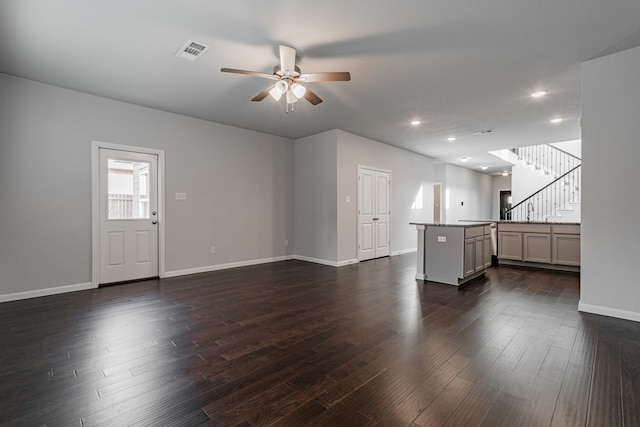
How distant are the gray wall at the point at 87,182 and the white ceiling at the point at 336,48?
0.34 metres

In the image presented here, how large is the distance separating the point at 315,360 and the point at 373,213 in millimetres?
4977

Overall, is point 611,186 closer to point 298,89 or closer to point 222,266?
point 298,89

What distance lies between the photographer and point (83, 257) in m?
4.20

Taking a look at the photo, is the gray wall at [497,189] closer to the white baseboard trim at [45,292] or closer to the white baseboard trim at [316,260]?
the white baseboard trim at [316,260]

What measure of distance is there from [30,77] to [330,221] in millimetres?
4957

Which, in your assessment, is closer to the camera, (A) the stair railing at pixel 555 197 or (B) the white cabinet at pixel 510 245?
(B) the white cabinet at pixel 510 245

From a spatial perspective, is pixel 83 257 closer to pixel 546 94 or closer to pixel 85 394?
pixel 85 394

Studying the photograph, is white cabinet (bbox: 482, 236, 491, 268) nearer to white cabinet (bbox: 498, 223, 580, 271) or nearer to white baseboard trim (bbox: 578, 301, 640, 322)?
white cabinet (bbox: 498, 223, 580, 271)

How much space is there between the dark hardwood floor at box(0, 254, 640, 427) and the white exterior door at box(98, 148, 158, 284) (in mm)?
808

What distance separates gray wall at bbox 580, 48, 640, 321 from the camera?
2990 mm

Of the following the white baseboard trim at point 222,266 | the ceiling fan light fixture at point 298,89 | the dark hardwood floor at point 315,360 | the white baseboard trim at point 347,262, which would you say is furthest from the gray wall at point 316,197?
the ceiling fan light fixture at point 298,89

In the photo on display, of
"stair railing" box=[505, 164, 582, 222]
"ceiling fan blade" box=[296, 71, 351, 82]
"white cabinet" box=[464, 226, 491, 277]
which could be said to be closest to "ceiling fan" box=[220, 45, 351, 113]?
"ceiling fan blade" box=[296, 71, 351, 82]

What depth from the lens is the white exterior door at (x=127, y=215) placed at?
441cm

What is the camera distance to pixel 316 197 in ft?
20.8
